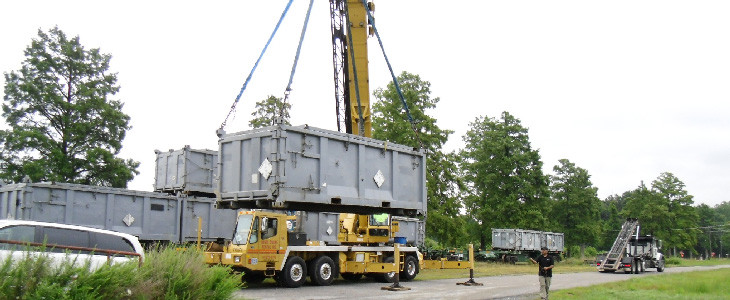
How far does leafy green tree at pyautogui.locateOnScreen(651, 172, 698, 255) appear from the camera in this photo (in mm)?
67250

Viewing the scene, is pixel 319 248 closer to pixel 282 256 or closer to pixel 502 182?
pixel 282 256

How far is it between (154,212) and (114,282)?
1535 centimetres

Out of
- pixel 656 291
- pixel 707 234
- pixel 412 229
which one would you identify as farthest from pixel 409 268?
pixel 707 234

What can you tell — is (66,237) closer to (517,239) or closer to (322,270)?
(322,270)

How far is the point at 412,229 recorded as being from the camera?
114 ft

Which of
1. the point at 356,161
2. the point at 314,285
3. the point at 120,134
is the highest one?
the point at 120,134

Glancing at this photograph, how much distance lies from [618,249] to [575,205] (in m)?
28.2

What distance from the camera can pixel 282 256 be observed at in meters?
18.2

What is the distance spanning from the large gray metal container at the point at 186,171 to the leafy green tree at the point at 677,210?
191ft

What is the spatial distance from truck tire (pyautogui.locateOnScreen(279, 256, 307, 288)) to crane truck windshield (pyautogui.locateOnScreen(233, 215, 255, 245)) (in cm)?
143

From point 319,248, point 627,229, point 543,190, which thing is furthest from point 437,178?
point 319,248

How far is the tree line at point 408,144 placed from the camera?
32.2 m

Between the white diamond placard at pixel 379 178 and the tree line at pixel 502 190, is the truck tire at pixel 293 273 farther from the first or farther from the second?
the tree line at pixel 502 190

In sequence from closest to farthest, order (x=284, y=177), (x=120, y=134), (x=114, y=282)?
1. (x=114, y=282)
2. (x=284, y=177)
3. (x=120, y=134)
